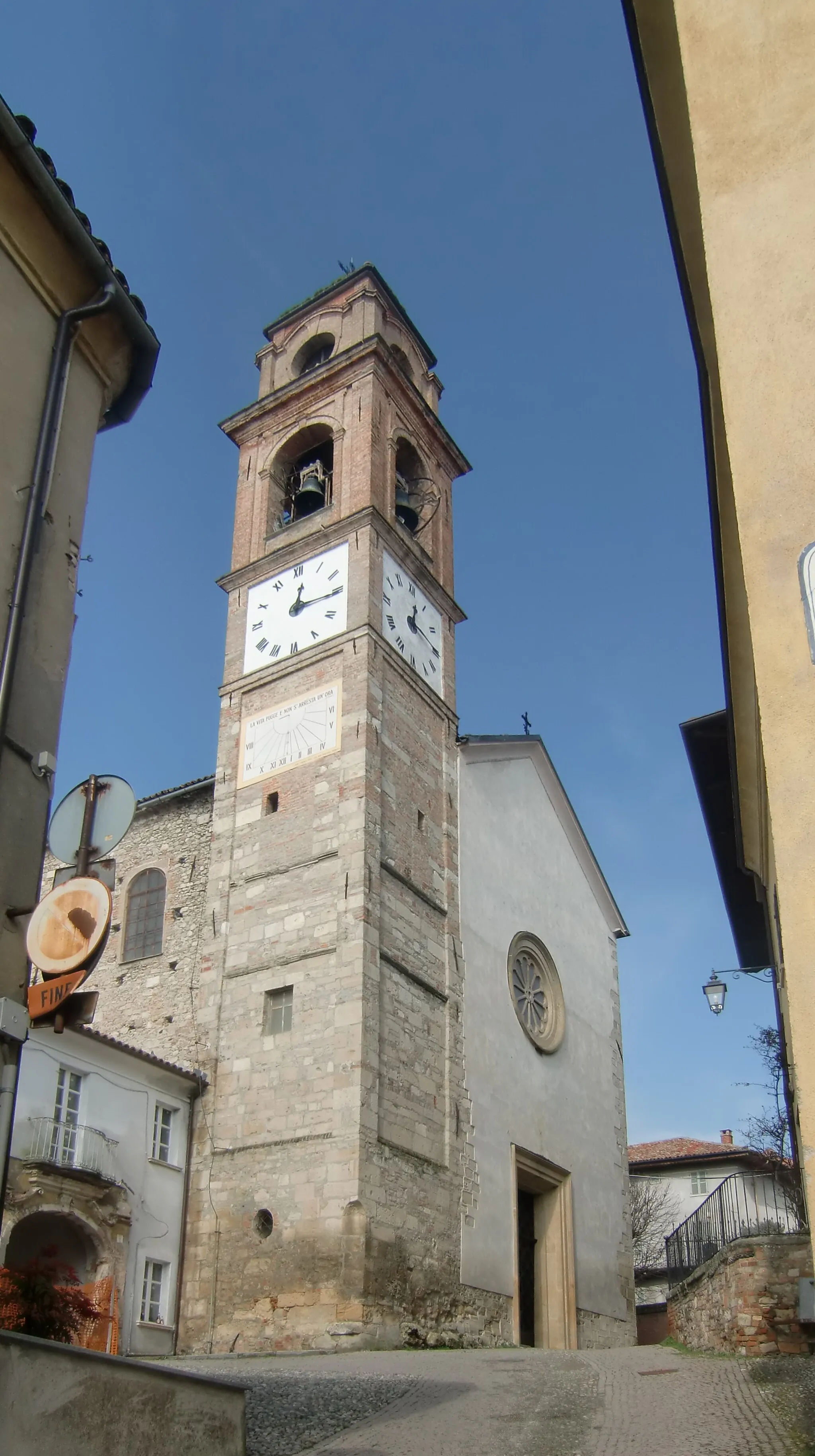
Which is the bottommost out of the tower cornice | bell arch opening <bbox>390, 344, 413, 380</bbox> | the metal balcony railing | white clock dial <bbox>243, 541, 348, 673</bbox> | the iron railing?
the iron railing

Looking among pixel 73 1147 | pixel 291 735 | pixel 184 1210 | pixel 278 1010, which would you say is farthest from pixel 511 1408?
pixel 291 735

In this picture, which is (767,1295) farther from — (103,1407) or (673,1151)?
(673,1151)

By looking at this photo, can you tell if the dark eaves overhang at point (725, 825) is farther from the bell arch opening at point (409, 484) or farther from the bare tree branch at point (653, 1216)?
the bare tree branch at point (653, 1216)

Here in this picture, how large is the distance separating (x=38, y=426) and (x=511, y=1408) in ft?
23.9

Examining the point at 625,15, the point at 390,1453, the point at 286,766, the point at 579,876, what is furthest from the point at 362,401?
the point at 390,1453

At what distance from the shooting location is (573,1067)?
68.6ft

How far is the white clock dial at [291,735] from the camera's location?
17906 millimetres

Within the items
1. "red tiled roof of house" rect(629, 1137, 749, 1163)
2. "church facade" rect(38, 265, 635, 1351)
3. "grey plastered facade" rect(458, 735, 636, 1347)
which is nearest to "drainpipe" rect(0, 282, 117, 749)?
"church facade" rect(38, 265, 635, 1351)

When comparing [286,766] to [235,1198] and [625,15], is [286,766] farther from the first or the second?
[625,15]

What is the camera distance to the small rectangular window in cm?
1602

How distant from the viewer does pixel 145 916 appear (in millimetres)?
18828

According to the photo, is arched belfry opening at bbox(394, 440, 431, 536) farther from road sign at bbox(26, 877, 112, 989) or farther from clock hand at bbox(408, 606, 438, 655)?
road sign at bbox(26, 877, 112, 989)

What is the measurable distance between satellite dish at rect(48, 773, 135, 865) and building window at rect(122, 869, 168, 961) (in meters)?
12.6

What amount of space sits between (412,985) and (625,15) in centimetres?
1252
